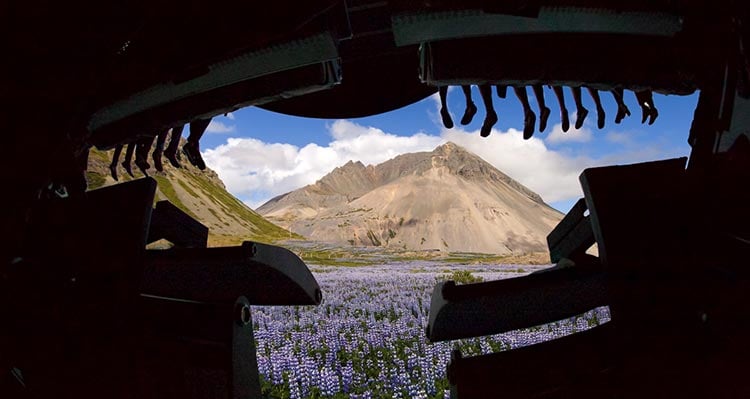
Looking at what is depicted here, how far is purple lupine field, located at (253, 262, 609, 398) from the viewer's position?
4641mm

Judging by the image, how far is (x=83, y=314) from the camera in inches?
46.8

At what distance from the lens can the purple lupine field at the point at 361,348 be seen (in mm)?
4641

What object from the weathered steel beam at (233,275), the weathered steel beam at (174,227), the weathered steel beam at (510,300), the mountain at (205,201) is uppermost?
the mountain at (205,201)

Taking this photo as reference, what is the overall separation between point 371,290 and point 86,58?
463 inches

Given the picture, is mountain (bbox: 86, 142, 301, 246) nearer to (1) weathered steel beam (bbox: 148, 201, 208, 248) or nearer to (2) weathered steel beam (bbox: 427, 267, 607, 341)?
(1) weathered steel beam (bbox: 148, 201, 208, 248)

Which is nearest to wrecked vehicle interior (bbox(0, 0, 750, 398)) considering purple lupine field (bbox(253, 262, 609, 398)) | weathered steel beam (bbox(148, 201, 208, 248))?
weathered steel beam (bbox(148, 201, 208, 248))

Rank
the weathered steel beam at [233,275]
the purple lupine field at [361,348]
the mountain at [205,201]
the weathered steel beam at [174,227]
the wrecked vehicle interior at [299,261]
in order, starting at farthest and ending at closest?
the mountain at [205,201] → the purple lupine field at [361,348] → the weathered steel beam at [174,227] → the weathered steel beam at [233,275] → the wrecked vehicle interior at [299,261]

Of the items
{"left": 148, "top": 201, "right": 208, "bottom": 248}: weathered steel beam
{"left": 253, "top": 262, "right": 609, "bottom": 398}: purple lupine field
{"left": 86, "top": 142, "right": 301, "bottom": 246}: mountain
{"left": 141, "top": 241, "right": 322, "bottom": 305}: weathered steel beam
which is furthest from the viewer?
{"left": 86, "top": 142, "right": 301, "bottom": 246}: mountain

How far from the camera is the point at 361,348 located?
642 cm

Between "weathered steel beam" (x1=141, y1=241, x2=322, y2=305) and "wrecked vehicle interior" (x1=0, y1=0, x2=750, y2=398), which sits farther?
"weathered steel beam" (x1=141, y1=241, x2=322, y2=305)

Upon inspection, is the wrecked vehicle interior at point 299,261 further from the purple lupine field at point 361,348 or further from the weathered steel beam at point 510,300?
the purple lupine field at point 361,348

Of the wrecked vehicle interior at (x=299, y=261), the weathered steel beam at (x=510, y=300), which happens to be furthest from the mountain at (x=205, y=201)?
the weathered steel beam at (x=510, y=300)

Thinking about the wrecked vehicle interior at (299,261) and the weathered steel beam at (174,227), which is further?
the weathered steel beam at (174,227)

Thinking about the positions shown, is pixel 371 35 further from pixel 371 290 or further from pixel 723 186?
pixel 371 290
